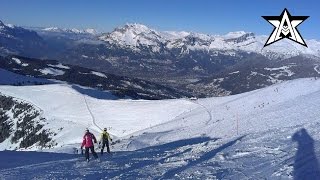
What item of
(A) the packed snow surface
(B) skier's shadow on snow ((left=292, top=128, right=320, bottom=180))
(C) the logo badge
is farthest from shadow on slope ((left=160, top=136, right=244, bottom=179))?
(C) the logo badge

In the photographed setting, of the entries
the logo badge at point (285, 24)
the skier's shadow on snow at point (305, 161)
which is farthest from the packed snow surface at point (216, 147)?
the logo badge at point (285, 24)

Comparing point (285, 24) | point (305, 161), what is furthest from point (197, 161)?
point (285, 24)

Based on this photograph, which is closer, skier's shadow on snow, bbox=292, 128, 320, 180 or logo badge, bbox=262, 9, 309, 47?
skier's shadow on snow, bbox=292, 128, 320, 180

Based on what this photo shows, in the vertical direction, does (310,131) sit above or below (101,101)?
below

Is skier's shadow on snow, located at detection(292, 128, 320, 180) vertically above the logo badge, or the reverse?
the logo badge

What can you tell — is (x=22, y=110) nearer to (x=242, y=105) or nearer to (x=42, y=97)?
(x=42, y=97)

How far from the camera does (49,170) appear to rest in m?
24.3

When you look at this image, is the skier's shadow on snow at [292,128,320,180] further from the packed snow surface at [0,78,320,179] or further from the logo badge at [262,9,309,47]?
the logo badge at [262,9,309,47]

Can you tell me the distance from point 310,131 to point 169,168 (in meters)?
11.0

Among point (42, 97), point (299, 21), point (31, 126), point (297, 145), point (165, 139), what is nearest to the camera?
point (299, 21)

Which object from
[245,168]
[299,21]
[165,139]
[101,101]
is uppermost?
[101,101]

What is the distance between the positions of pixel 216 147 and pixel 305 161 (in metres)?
8.41

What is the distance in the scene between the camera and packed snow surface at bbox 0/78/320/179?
69.9 ft

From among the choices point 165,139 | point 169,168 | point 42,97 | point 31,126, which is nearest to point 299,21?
point 169,168
